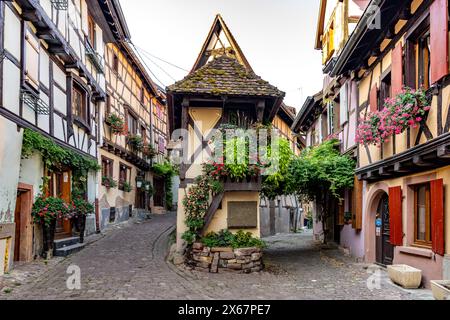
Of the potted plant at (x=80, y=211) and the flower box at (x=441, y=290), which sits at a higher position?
the potted plant at (x=80, y=211)

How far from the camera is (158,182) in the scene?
83.3 ft

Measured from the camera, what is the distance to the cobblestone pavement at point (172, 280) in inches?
266

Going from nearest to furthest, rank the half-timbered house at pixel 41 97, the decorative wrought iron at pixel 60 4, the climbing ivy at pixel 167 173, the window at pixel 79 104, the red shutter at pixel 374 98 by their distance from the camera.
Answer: the half-timbered house at pixel 41 97 < the red shutter at pixel 374 98 < the decorative wrought iron at pixel 60 4 < the window at pixel 79 104 < the climbing ivy at pixel 167 173

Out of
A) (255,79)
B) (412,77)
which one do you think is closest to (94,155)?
(255,79)

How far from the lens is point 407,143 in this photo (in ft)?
25.5

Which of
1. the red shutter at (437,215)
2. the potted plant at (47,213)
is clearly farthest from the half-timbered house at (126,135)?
the red shutter at (437,215)

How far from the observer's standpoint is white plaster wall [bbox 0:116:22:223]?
755 cm

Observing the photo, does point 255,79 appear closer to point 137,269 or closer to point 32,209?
point 137,269

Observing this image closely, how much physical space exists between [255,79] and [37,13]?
528cm

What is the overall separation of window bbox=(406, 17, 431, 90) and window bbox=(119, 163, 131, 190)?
1298 cm

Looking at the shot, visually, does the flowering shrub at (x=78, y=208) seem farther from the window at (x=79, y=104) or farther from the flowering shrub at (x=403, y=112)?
the flowering shrub at (x=403, y=112)

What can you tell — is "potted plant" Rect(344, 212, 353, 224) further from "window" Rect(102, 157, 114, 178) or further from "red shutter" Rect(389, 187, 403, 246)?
"window" Rect(102, 157, 114, 178)

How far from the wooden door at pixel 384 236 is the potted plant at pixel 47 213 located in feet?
Result: 25.9

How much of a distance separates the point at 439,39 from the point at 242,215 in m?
5.52
